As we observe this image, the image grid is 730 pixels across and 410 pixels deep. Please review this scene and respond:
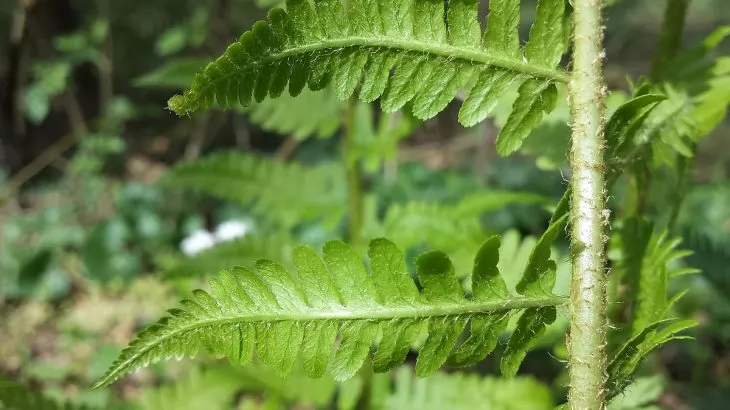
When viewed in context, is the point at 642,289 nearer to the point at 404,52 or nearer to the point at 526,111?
the point at 526,111

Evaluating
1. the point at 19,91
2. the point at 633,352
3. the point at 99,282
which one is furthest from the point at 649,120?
the point at 19,91

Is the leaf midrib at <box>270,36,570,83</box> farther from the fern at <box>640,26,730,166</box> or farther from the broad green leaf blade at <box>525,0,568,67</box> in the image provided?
the fern at <box>640,26,730,166</box>

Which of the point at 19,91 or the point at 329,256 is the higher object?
the point at 19,91

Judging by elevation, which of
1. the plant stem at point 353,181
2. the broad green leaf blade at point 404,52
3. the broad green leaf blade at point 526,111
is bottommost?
the broad green leaf blade at point 526,111

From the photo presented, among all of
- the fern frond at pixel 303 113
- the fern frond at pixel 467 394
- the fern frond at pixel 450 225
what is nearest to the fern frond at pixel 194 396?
the fern frond at pixel 467 394

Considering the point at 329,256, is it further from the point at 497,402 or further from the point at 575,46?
the point at 497,402

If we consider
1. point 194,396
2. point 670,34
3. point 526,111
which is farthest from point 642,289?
point 194,396

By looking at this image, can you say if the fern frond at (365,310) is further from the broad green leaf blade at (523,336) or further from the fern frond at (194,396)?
the fern frond at (194,396)

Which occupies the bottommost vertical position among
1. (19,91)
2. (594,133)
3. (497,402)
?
(497,402)
